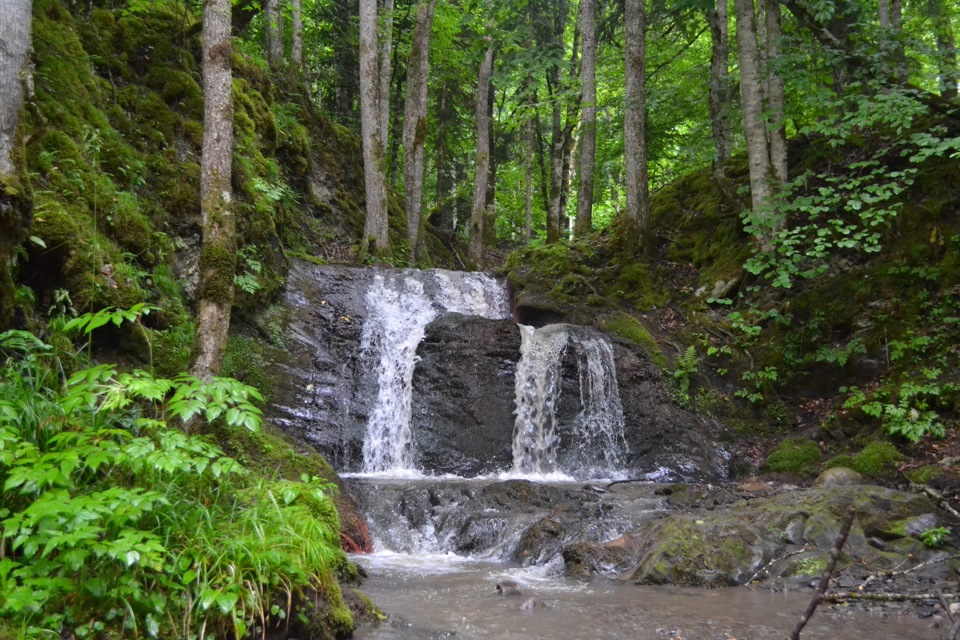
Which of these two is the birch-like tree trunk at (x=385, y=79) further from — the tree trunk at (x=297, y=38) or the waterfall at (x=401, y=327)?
the waterfall at (x=401, y=327)

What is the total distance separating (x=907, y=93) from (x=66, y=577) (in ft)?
39.9

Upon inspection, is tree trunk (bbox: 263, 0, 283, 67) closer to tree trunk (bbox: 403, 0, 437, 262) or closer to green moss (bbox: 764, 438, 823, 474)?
tree trunk (bbox: 403, 0, 437, 262)

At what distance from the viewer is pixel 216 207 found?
18.9ft

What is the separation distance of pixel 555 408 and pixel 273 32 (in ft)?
41.1

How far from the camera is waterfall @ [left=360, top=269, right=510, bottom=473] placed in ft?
32.8

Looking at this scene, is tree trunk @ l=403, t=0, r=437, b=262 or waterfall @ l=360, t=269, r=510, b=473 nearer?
waterfall @ l=360, t=269, r=510, b=473

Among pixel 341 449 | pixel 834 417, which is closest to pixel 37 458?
pixel 341 449

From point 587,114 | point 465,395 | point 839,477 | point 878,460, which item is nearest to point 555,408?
point 465,395

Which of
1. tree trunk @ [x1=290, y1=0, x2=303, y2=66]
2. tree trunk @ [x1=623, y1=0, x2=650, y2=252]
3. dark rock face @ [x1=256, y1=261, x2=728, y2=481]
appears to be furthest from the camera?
tree trunk @ [x1=290, y1=0, x2=303, y2=66]

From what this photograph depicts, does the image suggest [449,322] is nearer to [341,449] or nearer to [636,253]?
[341,449]

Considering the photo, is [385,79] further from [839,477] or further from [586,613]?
[586,613]

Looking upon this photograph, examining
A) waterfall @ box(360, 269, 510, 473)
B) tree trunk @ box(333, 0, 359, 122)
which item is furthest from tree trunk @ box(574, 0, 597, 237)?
tree trunk @ box(333, 0, 359, 122)

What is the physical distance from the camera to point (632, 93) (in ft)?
44.0

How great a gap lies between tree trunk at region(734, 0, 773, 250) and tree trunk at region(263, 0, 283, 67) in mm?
10611
